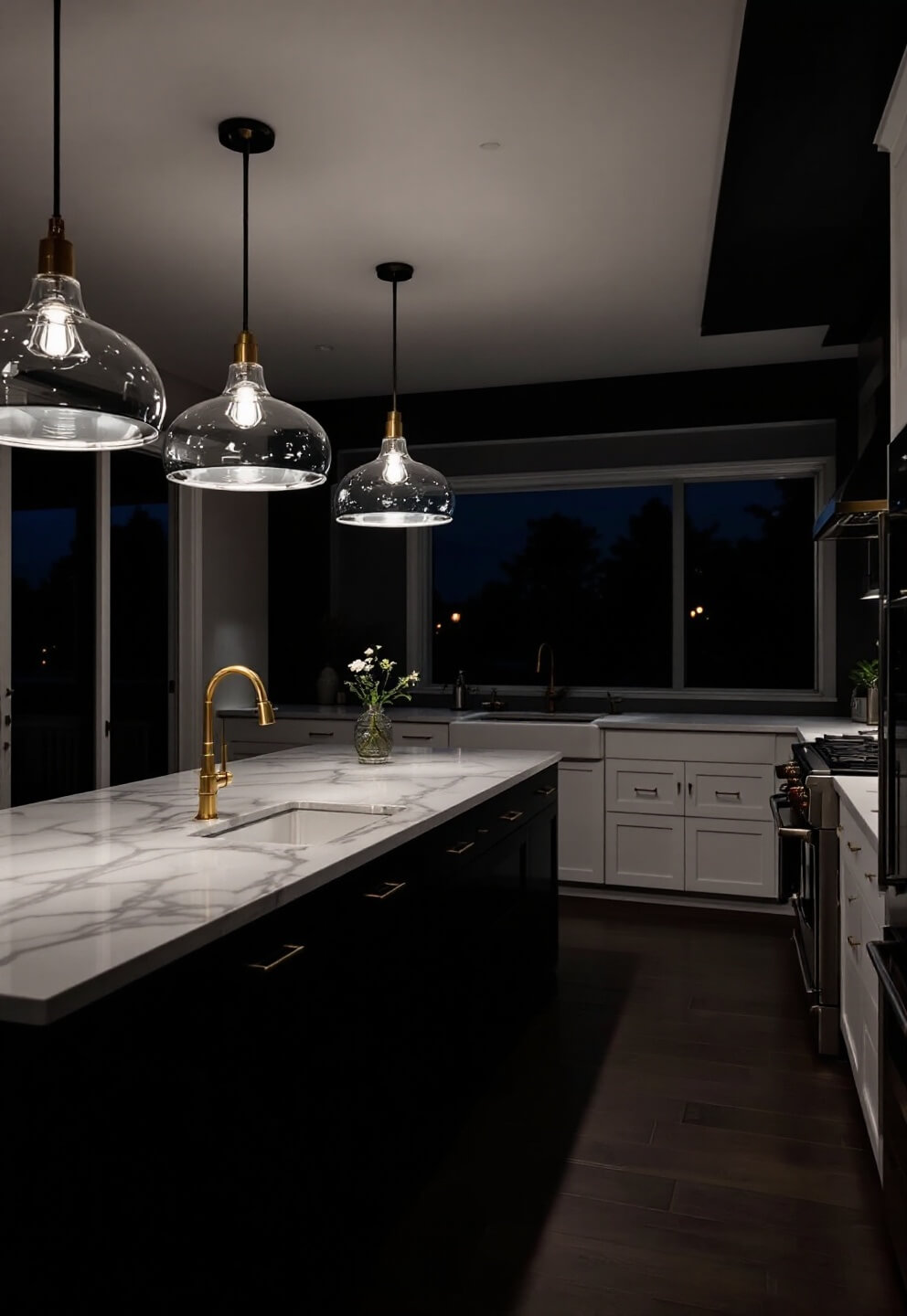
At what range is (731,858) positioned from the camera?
4.80m

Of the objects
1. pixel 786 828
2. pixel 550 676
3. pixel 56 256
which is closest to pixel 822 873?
pixel 786 828

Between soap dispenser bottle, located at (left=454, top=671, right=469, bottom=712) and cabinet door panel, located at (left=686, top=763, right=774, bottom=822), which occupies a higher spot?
soap dispenser bottle, located at (left=454, top=671, right=469, bottom=712)

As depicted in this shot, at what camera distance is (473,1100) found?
2812mm

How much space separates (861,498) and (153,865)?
254cm

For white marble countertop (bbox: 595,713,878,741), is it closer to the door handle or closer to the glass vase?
the glass vase

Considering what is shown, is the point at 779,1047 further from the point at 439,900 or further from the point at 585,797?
the point at 585,797

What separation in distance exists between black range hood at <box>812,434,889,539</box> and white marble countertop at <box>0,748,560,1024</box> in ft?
4.27

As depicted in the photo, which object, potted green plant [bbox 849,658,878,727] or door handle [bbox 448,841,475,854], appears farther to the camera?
potted green plant [bbox 849,658,878,727]

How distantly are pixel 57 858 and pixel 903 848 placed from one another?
1584 mm

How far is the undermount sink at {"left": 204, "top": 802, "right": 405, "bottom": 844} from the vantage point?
2.49 m

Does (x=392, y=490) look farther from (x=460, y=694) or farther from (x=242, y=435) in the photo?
(x=460, y=694)

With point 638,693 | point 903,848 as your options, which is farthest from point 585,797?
point 903,848

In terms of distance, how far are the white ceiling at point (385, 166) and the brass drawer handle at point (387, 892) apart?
195 centimetres

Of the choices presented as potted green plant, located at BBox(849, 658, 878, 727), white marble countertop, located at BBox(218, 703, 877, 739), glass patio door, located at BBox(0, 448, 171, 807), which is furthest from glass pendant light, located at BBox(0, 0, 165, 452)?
potted green plant, located at BBox(849, 658, 878, 727)
